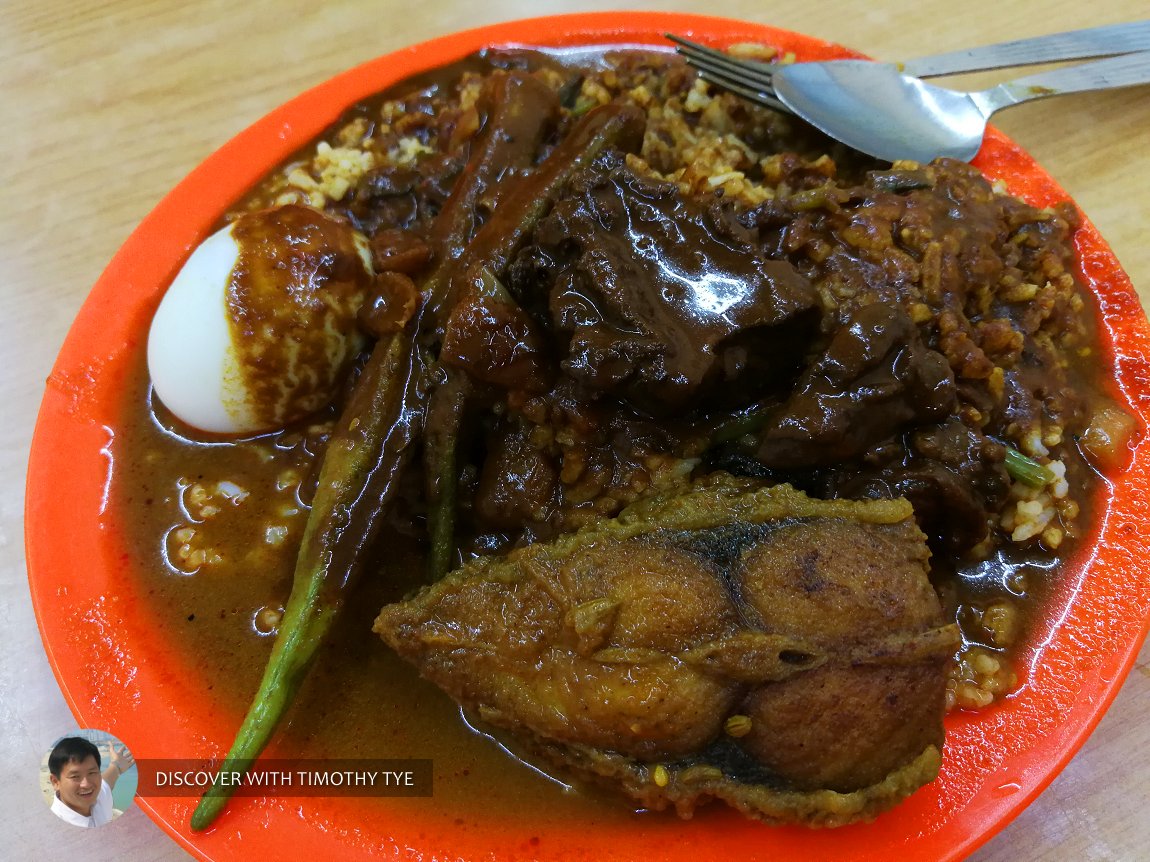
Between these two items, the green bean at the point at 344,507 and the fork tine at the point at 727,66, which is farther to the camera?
the fork tine at the point at 727,66

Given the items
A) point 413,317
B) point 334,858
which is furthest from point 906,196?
point 334,858

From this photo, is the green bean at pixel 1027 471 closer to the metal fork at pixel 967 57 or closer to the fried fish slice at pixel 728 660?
the fried fish slice at pixel 728 660

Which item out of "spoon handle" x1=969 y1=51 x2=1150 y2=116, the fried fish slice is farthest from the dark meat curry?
"spoon handle" x1=969 y1=51 x2=1150 y2=116

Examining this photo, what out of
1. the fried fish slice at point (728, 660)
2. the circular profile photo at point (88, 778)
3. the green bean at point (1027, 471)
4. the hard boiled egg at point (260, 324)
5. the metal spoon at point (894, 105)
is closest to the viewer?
the fried fish slice at point (728, 660)

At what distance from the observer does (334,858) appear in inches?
59.1

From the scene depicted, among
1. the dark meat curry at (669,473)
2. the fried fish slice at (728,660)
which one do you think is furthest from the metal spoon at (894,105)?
the fried fish slice at (728,660)

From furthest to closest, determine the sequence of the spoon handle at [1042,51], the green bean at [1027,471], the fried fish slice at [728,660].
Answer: the spoon handle at [1042,51]
the green bean at [1027,471]
the fried fish slice at [728,660]

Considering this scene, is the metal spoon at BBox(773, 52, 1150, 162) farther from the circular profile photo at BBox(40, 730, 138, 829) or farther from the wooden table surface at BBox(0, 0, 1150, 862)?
the circular profile photo at BBox(40, 730, 138, 829)

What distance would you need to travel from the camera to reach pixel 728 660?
1316mm

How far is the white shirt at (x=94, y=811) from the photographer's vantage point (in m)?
1.66

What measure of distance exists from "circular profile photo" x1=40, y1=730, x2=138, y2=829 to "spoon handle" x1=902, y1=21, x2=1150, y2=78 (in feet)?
9.92

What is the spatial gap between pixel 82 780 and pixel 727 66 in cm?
273

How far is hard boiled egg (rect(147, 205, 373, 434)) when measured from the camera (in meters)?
1.95

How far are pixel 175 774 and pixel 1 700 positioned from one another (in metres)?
0.80
